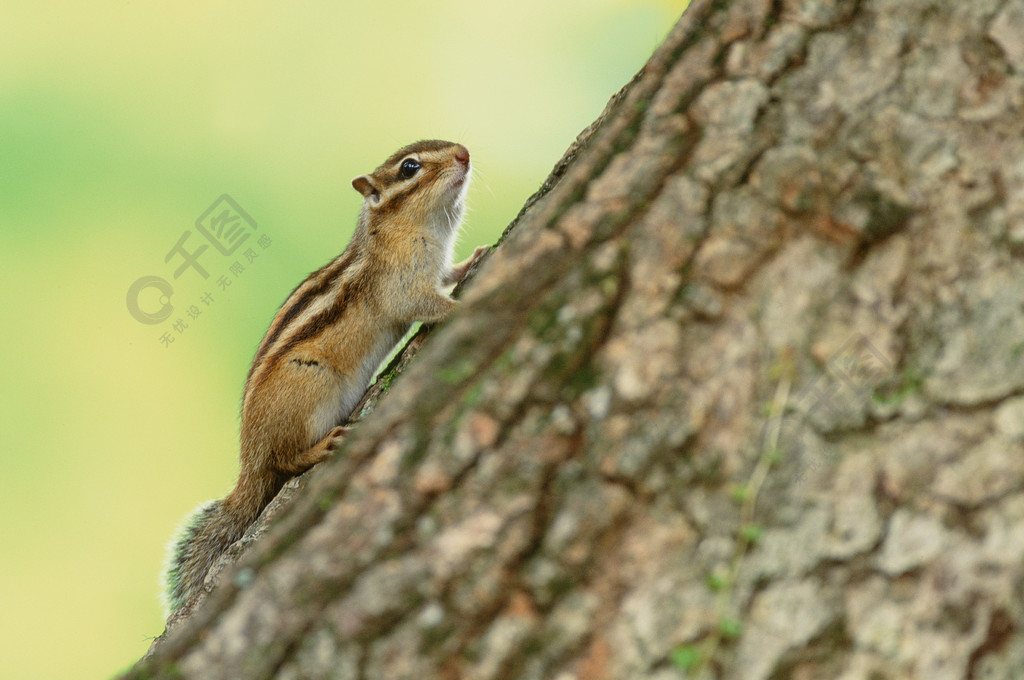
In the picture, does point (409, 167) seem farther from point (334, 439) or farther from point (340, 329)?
point (334, 439)

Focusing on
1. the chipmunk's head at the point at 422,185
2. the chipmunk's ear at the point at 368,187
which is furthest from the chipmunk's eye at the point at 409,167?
the chipmunk's ear at the point at 368,187

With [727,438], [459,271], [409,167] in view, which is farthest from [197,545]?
[727,438]

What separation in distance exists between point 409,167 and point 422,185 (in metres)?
0.12

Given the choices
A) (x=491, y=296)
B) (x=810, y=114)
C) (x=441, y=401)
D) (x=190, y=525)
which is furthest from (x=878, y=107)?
(x=190, y=525)

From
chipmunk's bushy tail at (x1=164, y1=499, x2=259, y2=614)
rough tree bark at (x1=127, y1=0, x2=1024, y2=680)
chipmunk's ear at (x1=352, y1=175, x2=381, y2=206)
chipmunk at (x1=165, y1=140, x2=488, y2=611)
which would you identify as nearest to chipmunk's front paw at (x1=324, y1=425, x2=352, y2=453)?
chipmunk at (x1=165, y1=140, x2=488, y2=611)

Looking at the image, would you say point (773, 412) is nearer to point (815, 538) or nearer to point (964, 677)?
point (815, 538)

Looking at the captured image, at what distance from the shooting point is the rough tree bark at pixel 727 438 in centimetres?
133

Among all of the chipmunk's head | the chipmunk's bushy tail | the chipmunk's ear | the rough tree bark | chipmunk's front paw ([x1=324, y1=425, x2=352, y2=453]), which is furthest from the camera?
the chipmunk's ear

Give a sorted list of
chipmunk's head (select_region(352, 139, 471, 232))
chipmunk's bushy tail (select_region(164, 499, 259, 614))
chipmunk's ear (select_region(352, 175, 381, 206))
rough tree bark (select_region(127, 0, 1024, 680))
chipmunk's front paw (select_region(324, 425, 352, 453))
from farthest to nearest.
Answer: chipmunk's ear (select_region(352, 175, 381, 206)), chipmunk's head (select_region(352, 139, 471, 232)), chipmunk's bushy tail (select_region(164, 499, 259, 614)), chipmunk's front paw (select_region(324, 425, 352, 453)), rough tree bark (select_region(127, 0, 1024, 680))

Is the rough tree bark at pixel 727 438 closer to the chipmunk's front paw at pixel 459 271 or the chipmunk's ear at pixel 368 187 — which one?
the chipmunk's front paw at pixel 459 271

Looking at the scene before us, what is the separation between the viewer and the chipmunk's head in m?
4.05

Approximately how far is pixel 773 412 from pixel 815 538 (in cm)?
21

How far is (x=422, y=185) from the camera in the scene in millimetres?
4059

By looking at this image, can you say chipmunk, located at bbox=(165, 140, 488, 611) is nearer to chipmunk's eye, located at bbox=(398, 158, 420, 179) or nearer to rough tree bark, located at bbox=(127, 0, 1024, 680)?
chipmunk's eye, located at bbox=(398, 158, 420, 179)
